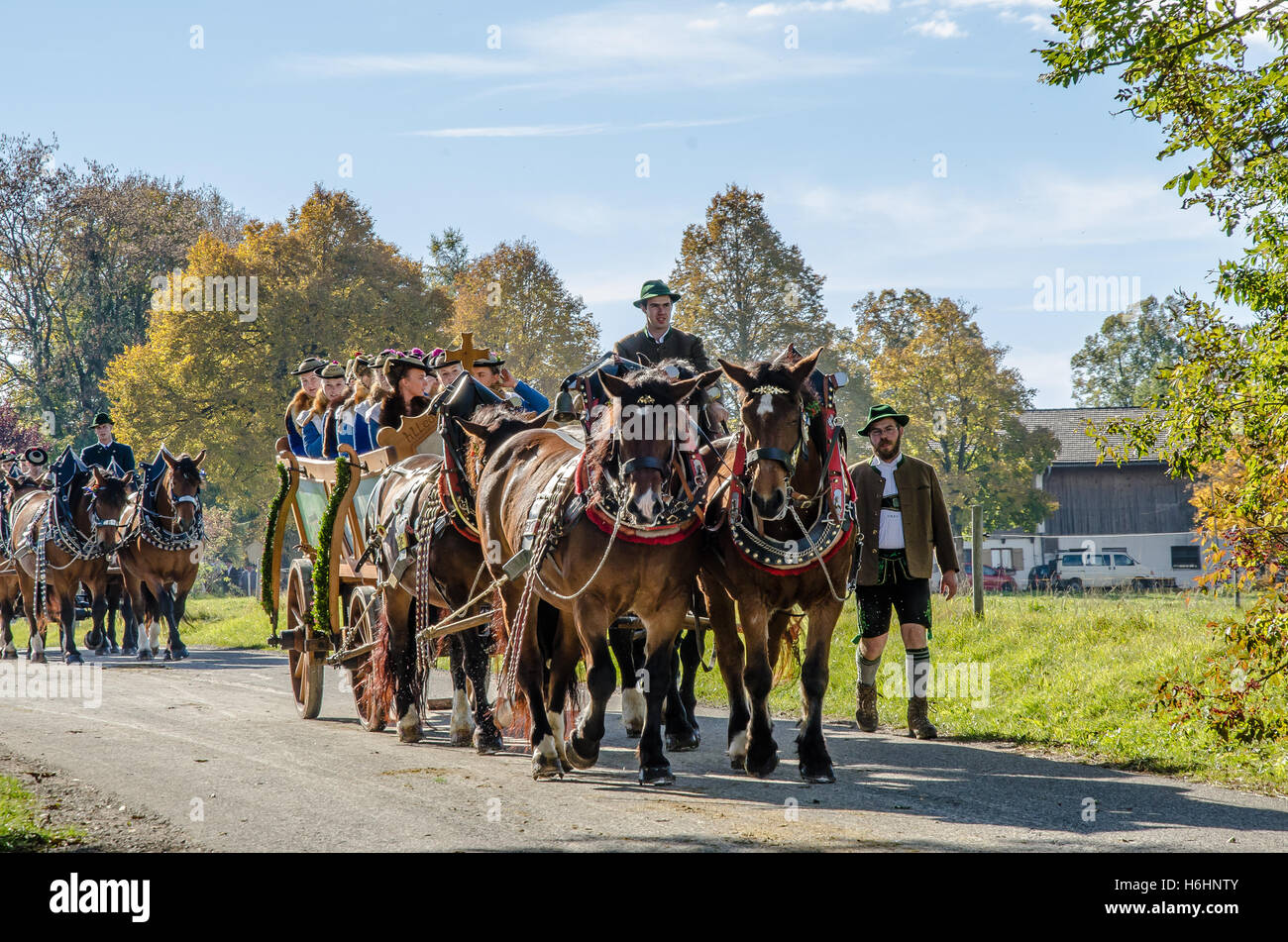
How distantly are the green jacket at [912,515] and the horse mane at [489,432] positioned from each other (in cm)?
261

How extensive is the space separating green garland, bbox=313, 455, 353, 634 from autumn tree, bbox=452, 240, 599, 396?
2789cm

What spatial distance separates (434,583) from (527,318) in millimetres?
32267

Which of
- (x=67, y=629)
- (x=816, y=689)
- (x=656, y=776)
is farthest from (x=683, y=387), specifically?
(x=67, y=629)

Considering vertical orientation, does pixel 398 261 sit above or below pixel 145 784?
above

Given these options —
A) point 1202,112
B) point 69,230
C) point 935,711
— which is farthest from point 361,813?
point 69,230

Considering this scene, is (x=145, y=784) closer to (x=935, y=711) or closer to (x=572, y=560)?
(x=572, y=560)

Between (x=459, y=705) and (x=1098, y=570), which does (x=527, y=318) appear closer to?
(x=1098, y=570)

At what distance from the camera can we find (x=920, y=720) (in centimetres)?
935

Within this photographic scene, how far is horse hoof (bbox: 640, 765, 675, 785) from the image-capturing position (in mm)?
7230

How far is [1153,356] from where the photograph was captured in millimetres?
77562

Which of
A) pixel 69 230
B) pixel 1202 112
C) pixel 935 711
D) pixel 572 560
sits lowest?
pixel 935 711

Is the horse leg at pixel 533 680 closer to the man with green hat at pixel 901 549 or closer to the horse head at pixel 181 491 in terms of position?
the man with green hat at pixel 901 549

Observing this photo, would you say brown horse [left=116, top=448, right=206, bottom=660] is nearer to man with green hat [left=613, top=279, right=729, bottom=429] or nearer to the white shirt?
man with green hat [left=613, top=279, right=729, bottom=429]
